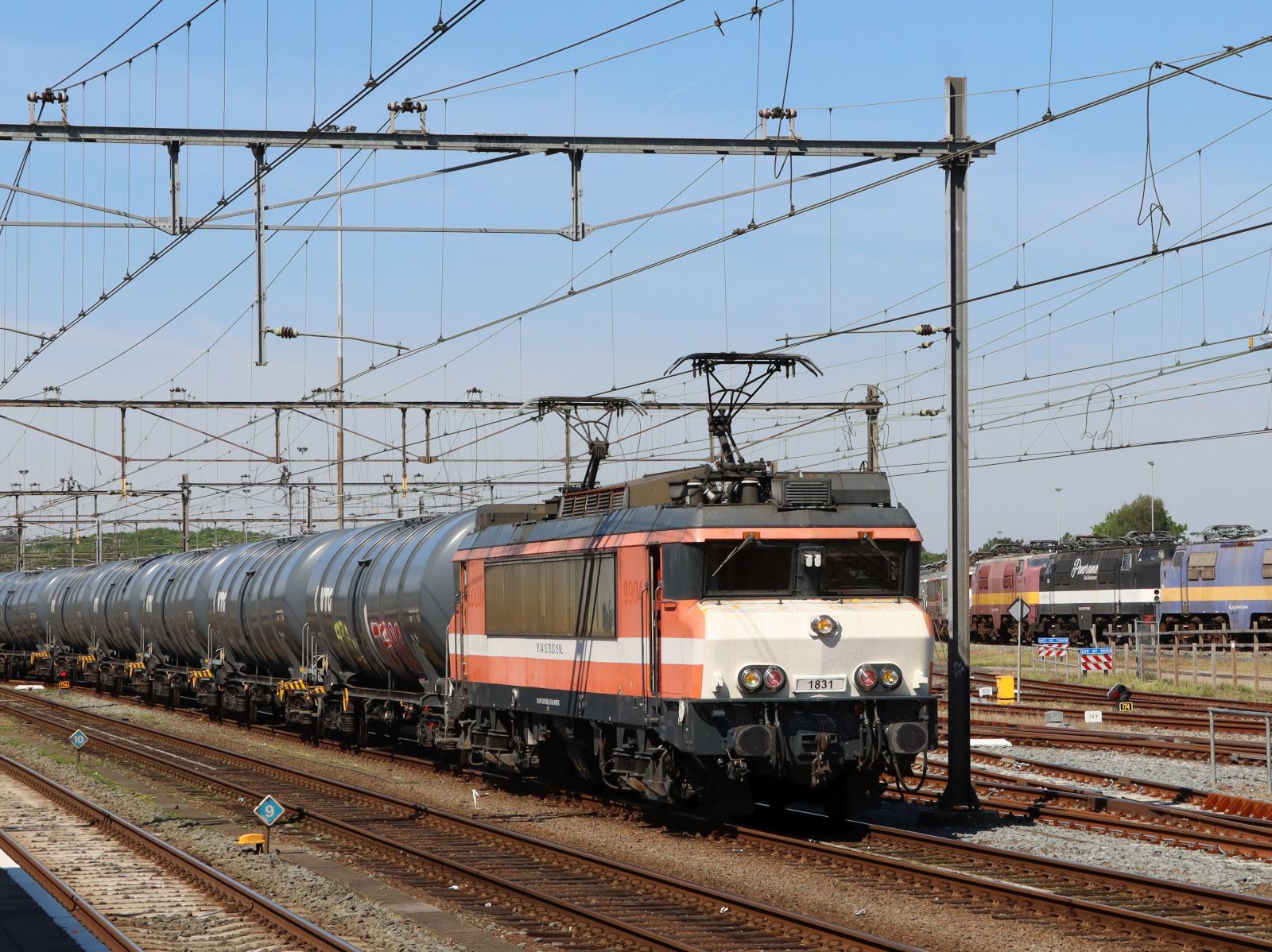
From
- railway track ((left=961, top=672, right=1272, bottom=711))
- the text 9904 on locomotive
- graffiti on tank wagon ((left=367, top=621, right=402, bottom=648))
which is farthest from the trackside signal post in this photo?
railway track ((left=961, top=672, right=1272, bottom=711))

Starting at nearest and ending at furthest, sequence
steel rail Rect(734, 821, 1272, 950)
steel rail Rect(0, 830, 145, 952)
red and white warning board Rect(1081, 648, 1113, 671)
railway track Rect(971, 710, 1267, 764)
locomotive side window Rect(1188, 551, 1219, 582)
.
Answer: steel rail Rect(734, 821, 1272, 950), steel rail Rect(0, 830, 145, 952), railway track Rect(971, 710, 1267, 764), red and white warning board Rect(1081, 648, 1113, 671), locomotive side window Rect(1188, 551, 1219, 582)

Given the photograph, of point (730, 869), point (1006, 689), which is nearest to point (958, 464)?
point (730, 869)

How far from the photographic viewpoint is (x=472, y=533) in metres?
22.5

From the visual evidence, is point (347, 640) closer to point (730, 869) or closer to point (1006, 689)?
point (730, 869)

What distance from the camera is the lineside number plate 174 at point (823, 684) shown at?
52.2 ft

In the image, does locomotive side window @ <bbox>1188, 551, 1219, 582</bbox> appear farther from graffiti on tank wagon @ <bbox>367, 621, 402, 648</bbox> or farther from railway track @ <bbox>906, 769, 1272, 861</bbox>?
graffiti on tank wagon @ <bbox>367, 621, 402, 648</bbox>

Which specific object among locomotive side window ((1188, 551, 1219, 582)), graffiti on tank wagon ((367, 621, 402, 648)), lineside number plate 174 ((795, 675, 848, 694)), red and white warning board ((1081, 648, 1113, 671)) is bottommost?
red and white warning board ((1081, 648, 1113, 671))

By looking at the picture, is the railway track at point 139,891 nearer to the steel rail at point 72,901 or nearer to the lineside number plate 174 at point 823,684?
the steel rail at point 72,901

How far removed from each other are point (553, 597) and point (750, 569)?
3570 millimetres

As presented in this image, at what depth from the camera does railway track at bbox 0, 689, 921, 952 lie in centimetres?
1198

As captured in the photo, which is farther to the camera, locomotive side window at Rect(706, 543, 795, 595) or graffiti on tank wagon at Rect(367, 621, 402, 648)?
graffiti on tank wagon at Rect(367, 621, 402, 648)

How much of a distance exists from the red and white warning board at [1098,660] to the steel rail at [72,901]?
32.0 m

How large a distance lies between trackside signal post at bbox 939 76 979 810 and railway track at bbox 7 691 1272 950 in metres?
2.01

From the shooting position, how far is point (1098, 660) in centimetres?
4278
